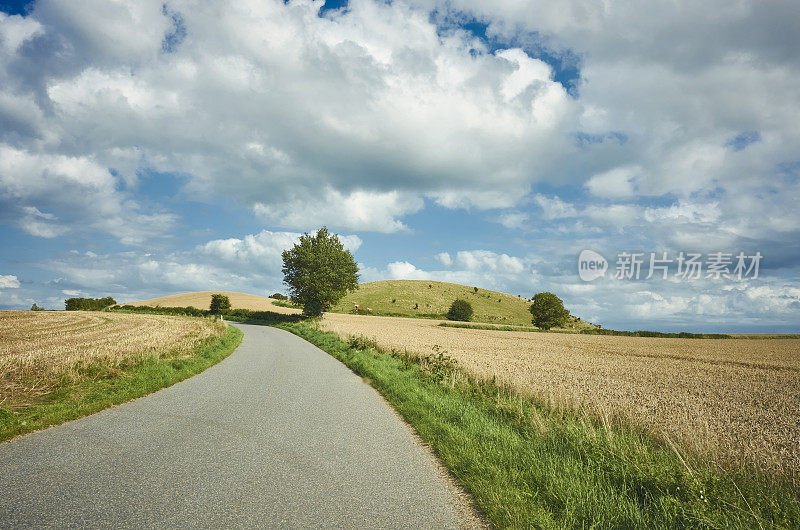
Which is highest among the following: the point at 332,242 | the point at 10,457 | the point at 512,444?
the point at 332,242

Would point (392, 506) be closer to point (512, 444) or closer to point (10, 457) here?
point (512, 444)

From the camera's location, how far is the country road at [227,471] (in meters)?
4.43

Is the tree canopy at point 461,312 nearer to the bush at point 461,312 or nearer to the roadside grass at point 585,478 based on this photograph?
the bush at point 461,312

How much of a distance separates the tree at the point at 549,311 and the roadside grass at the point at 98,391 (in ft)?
232

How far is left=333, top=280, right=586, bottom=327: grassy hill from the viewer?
334ft

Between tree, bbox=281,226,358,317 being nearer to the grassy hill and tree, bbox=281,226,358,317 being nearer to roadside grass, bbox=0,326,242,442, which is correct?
the grassy hill

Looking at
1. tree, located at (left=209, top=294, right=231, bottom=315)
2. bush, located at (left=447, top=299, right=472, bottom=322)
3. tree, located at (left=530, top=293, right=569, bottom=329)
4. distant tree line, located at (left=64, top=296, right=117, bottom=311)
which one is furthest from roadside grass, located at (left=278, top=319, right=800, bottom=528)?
distant tree line, located at (left=64, top=296, right=117, bottom=311)

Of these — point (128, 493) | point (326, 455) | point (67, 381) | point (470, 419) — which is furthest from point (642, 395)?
point (67, 381)

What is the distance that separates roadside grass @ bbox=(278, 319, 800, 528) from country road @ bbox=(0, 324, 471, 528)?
2.00 feet

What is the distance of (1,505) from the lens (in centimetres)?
458

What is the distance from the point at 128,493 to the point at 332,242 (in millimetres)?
60427

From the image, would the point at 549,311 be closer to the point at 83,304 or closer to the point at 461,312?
the point at 461,312

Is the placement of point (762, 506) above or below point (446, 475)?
above

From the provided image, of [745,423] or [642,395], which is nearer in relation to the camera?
[745,423]
